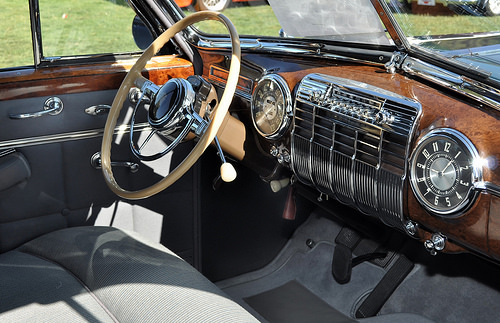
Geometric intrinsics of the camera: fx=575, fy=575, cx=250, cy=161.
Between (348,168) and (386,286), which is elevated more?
(348,168)

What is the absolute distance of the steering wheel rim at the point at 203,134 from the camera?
1.74m

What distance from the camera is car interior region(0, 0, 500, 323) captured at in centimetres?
158

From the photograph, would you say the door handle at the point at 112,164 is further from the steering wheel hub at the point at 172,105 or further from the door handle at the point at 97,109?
the steering wheel hub at the point at 172,105

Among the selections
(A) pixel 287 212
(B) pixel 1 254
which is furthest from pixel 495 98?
(B) pixel 1 254

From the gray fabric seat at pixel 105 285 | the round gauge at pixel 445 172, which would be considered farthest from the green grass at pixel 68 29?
the round gauge at pixel 445 172

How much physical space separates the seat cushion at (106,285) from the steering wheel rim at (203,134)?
197mm

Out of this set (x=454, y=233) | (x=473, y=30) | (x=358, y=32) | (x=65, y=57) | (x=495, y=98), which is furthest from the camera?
(x=65, y=57)

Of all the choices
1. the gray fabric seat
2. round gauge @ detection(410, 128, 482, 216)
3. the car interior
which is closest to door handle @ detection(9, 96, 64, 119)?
the car interior

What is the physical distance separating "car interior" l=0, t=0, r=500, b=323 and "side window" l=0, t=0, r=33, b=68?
0.5 inches

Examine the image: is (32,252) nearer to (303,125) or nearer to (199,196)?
(199,196)

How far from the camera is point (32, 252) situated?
2.00 m

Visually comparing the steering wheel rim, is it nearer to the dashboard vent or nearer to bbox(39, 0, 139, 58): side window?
the dashboard vent

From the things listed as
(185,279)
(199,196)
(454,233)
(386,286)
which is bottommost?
(386,286)

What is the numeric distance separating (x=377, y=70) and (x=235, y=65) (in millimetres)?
455
